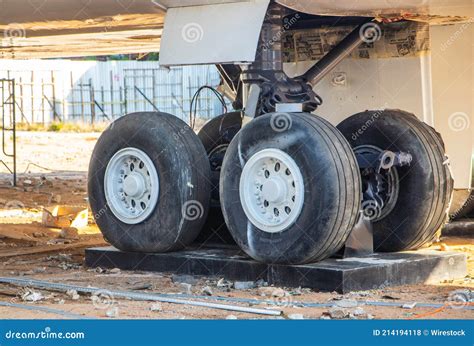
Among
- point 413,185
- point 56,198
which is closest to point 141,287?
point 413,185

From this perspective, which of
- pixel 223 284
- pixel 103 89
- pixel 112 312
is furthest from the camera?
pixel 103 89

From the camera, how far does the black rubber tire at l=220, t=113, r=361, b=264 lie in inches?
370

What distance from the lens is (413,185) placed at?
10.7 meters

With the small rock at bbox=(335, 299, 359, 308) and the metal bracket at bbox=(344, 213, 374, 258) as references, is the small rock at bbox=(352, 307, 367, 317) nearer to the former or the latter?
the small rock at bbox=(335, 299, 359, 308)

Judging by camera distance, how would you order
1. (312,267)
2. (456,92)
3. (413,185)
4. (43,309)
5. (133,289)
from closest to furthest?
(43,309) → (312,267) → (133,289) → (413,185) → (456,92)

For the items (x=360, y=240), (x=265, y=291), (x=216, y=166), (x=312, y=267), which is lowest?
(x=265, y=291)

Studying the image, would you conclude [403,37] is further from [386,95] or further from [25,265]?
[25,265]

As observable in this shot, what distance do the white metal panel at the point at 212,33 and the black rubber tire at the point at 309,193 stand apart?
2.29 ft

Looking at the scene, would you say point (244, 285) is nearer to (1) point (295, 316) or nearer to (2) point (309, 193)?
(2) point (309, 193)

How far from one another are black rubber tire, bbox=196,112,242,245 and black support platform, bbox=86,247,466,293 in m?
0.27

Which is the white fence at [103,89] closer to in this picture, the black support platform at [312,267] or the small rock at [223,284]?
the black support platform at [312,267]

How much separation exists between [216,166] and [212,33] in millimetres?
1690

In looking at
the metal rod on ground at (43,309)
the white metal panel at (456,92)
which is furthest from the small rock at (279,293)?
the white metal panel at (456,92)

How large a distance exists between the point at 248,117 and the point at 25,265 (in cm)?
277
